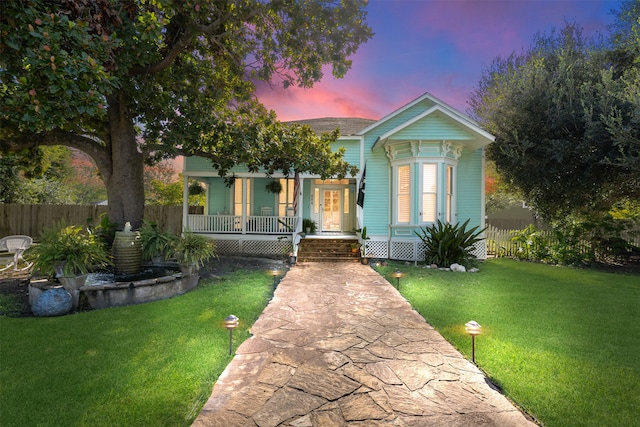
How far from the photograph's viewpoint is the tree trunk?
7.60m

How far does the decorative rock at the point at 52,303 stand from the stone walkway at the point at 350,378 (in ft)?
10.9

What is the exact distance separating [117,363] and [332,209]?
38.3 ft

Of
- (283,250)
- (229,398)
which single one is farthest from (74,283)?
(283,250)

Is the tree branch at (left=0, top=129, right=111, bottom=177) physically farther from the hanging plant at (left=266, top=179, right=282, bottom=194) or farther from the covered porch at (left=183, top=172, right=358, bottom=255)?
the hanging plant at (left=266, top=179, right=282, bottom=194)

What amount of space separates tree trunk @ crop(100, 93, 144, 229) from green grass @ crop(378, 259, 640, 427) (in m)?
7.13

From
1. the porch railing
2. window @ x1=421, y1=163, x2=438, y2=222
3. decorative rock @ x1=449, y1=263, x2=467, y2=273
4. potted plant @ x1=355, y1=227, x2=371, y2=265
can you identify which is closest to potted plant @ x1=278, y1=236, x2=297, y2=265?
the porch railing

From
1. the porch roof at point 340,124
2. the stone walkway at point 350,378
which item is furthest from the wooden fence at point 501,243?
the stone walkway at point 350,378

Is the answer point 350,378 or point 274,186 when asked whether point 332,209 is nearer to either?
point 274,186

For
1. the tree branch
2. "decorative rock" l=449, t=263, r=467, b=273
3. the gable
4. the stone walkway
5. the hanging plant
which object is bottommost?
the stone walkway

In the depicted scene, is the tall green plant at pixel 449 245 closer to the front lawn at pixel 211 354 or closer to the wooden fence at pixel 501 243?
the front lawn at pixel 211 354

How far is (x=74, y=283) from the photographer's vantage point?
5066 mm

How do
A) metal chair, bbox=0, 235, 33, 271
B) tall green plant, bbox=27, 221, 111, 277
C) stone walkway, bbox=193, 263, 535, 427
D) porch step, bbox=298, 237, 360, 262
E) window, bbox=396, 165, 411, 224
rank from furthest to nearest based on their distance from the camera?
window, bbox=396, 165, 411, 224 → porch step, bbox=298, 237, 360, 262 → metal chair, bbox=0, 235, 33, 271 → tall green plant, bbox=27, 221, 111, 277 → stone walkway, bbox=193, 263, 535, 427

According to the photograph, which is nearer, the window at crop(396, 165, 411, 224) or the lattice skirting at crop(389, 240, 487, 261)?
the lattice skirting at crop(389, 240, 487, 261)

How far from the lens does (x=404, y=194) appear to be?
432 inches
